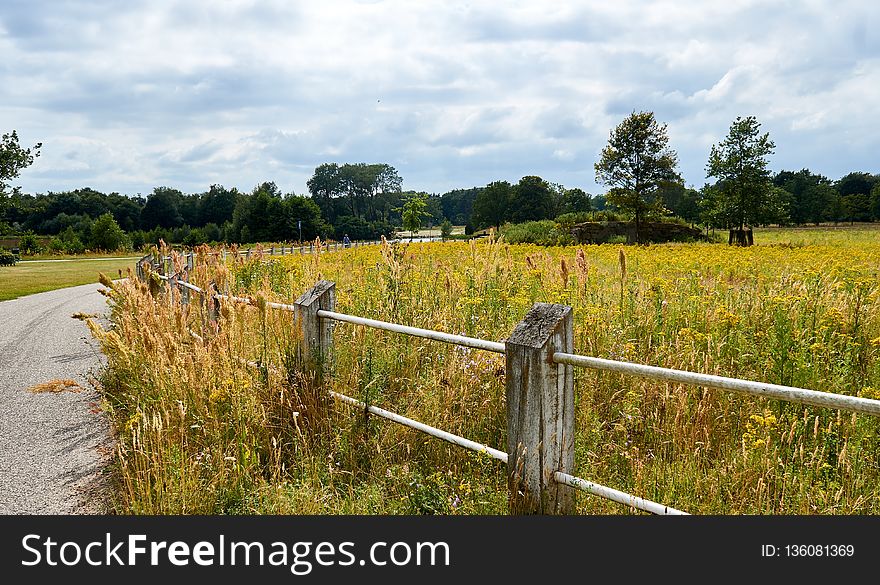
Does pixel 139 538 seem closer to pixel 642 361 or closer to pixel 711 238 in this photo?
pixel 642 361

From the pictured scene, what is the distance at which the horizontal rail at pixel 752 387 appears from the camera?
8.16 ft

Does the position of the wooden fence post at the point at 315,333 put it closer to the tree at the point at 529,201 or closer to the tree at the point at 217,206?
the tree at the point at 529,201

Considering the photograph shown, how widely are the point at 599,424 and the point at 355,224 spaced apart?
10201 cm

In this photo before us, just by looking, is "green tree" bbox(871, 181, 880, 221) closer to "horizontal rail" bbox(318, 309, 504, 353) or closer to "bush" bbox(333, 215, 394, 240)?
"bush" bbox(333, 215, 394, 240)

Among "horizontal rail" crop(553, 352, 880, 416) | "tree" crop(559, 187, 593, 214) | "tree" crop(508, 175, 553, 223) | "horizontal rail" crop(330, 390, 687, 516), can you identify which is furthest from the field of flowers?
"tree" crop(559, 187, 593, 214)

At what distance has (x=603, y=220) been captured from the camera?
42.7 meters

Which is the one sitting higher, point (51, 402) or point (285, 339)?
point (285, 339)

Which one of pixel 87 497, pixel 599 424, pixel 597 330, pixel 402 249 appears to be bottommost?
pixel 87 497

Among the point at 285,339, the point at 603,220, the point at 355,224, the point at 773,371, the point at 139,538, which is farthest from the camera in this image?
the point at 355,224

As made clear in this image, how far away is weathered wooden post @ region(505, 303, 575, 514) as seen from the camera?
344 centimetres

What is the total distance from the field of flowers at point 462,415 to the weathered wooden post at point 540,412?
1.01ft

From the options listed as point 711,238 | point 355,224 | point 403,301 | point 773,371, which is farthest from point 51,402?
point 355,224

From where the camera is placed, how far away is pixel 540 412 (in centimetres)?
348

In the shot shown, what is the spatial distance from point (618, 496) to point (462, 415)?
6.09 feet
